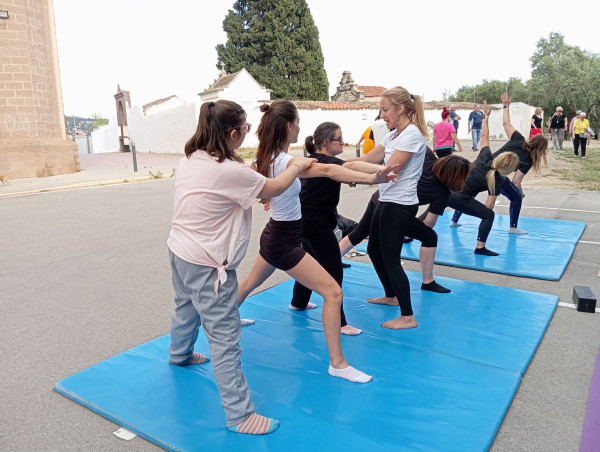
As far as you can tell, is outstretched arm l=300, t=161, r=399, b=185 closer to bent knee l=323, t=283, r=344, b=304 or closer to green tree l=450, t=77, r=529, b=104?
bent knee l=323, t=283, r=344, b=304

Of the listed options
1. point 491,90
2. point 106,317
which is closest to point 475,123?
point 106,317

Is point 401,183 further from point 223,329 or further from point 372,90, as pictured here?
point 372,90

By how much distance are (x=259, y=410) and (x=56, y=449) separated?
41.6 inches

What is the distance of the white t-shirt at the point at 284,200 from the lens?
3135 mm

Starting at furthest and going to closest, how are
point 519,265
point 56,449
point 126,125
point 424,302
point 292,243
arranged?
point 126,125
point 519,265
point 424,302
point 292,243
point 56,449

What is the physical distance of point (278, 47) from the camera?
40.4 metres

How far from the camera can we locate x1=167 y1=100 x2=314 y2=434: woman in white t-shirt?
96.4 inches

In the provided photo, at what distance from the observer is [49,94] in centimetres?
1744

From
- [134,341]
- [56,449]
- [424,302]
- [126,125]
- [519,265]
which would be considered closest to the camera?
[56,449]

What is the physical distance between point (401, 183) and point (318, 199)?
70cm

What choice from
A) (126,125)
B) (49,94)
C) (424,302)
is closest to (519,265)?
(424,302)

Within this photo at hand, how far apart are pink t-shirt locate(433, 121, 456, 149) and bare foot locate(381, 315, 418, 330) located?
7488mm

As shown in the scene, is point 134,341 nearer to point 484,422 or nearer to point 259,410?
point 259,410

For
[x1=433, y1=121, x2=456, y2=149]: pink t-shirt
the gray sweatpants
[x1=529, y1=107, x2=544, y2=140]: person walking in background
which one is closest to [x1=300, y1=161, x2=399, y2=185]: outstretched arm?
the gray sweatpants
